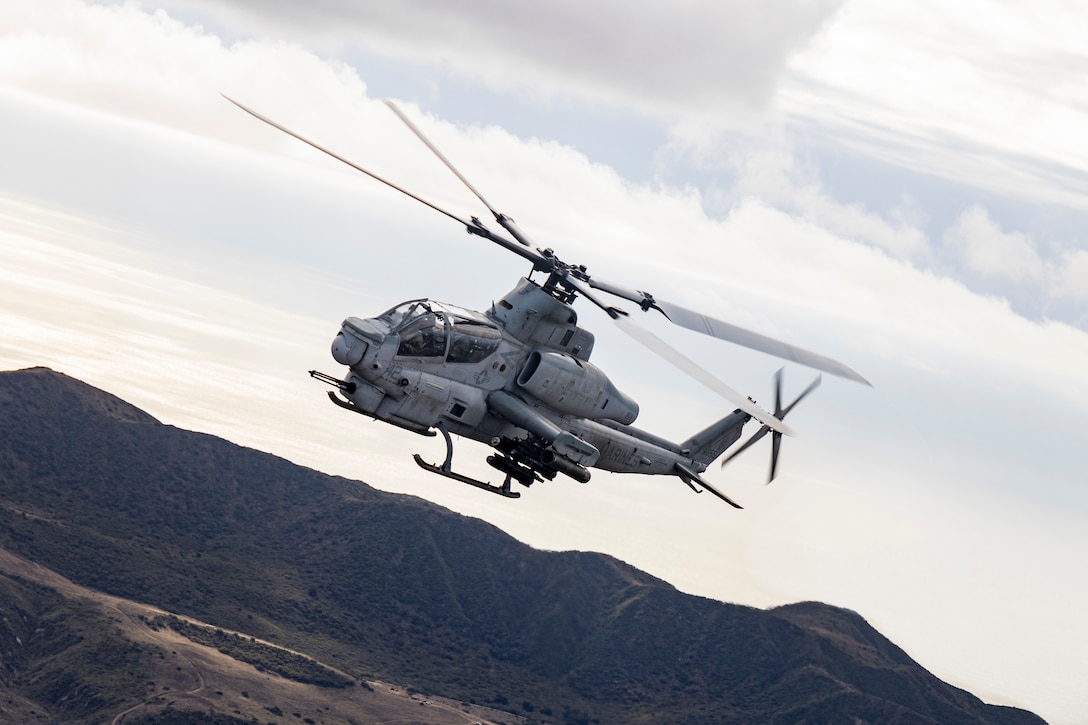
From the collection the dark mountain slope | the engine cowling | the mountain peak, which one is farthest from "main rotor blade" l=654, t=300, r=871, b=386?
the mountain peak

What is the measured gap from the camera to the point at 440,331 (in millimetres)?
41000

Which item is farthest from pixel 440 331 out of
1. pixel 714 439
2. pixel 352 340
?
pixel 714 439

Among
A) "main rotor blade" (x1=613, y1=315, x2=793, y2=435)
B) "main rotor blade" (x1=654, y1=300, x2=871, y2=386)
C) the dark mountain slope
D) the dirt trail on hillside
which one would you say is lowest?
the dirt trail on hillside

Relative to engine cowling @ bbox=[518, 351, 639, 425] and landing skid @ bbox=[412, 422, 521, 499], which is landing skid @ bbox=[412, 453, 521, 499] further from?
engine cowling @ bbox=[518, 351, 639, 425]

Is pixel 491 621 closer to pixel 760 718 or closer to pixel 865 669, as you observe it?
pixel 760 718

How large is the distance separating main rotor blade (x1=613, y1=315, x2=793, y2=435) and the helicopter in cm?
50

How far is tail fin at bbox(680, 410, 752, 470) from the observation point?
173ft

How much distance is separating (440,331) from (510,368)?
3498mm

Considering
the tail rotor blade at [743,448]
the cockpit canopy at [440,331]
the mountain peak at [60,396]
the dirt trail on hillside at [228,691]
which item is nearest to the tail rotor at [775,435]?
the tail rotor blade at [743,448]

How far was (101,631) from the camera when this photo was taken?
5305 inches

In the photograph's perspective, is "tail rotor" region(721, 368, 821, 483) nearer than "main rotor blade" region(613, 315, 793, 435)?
No

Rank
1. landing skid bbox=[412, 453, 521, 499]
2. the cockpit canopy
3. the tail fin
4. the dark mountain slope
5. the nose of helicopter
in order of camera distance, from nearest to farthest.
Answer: the nose of helicopter
landing skid bbox=[412, 453, 521, 499]
the cockpit canopy
the tail fin
the dark mountain slope

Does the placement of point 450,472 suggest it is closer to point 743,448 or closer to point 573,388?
point 573,388

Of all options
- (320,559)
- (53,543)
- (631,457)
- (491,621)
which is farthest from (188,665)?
(631,457)
